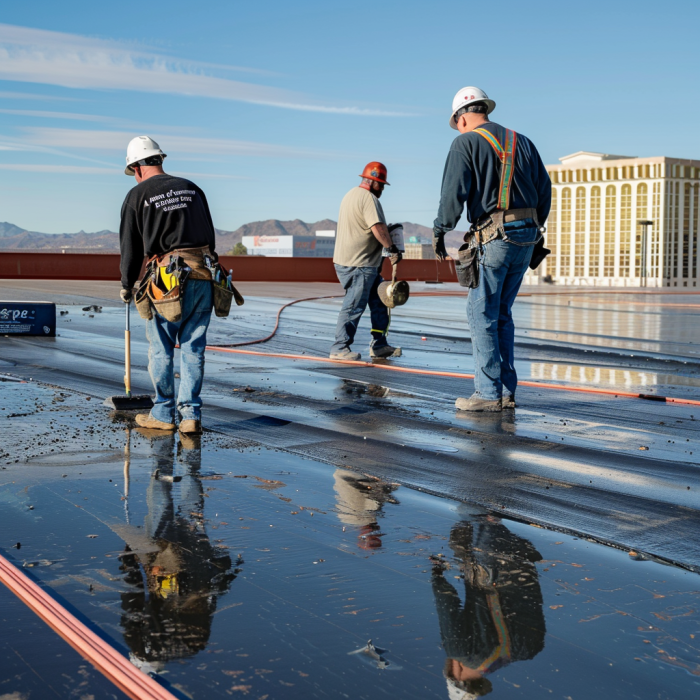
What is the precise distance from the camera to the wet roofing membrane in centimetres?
270

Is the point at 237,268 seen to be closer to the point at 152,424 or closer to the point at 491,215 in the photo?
the point at 491,215

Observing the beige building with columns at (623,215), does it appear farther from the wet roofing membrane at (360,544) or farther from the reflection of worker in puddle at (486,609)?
the reflection of worker in puddle at (486,609)

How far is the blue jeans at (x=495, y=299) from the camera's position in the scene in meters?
6.96

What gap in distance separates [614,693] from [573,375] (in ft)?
23.5

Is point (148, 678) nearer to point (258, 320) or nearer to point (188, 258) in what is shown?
point (188, 258)

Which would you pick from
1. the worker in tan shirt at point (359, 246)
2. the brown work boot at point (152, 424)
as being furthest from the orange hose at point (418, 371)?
the brown work boot at point (152, 424)

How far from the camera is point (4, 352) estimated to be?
34.8ft

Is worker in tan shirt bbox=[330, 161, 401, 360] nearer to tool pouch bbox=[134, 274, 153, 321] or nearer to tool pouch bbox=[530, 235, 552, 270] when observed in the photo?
tool pouch bbox=[530, 235, 552, 270]

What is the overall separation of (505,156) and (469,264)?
0.83 meters

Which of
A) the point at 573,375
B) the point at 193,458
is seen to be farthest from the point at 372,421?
the point at 573,375

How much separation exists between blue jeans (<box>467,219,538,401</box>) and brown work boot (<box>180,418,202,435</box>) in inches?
87.0

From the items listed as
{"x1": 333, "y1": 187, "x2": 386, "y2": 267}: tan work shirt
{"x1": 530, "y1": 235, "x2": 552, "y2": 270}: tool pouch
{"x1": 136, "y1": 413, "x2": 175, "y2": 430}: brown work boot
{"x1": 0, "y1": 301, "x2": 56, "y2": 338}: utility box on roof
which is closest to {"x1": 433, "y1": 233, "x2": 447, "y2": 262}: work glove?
{"x1": 530, "y1": 235, "x2": 552, "y2": 270}: tool pouch

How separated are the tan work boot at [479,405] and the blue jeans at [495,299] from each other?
0.11 feet

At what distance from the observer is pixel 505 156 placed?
679 cm
